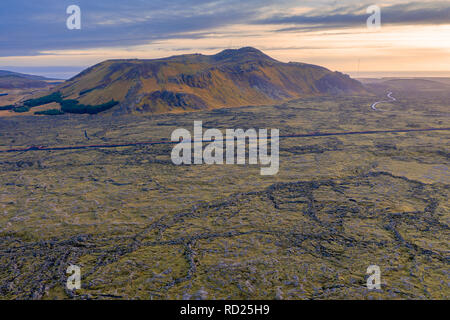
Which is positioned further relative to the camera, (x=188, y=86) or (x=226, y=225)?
(x=188, y=86)

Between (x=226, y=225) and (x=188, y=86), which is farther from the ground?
(x=188, y=86)

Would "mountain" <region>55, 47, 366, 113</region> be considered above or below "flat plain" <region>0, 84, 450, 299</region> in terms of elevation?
above

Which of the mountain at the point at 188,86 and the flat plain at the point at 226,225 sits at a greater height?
the mountain at the point at 188,86

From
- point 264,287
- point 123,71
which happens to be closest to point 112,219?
point 264,287

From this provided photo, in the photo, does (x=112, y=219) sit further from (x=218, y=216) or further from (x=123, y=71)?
(x=123, y=71)

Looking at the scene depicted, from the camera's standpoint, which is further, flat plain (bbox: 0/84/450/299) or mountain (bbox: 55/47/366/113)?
mountain (bbox: 55/47/366/113)
